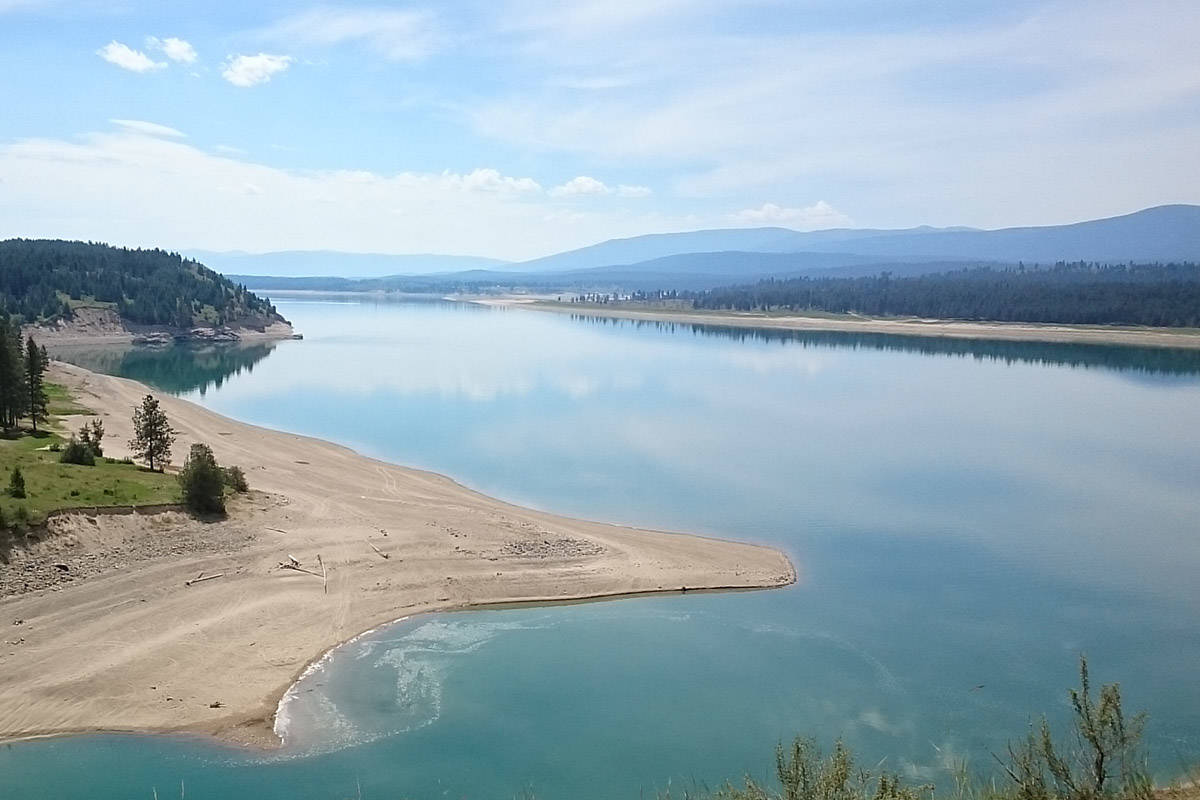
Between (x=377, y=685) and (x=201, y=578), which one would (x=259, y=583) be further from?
(x=377, y=685)

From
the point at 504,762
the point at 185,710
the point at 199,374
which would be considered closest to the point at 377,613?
the point at 185,710

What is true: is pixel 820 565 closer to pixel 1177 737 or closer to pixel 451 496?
pixel 1177 737

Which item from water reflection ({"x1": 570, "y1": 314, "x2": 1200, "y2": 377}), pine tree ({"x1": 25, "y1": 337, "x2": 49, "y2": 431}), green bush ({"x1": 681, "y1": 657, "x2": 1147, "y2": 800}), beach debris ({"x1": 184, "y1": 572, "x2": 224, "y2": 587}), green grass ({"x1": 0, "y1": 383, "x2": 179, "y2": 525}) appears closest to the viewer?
green bush ({"x1": 681, "y1": 657, "x2": 1147, "y2": 800})

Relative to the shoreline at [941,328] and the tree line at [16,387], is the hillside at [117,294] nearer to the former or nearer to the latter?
the tree line at [16,387]

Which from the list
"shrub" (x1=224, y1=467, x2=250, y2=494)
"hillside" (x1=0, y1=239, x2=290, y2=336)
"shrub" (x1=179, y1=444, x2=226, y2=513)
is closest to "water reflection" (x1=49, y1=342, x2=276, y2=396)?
"hillside" (x1=0, y1=239, x2=290, y2=336)

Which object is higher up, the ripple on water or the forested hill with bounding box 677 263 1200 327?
the forested hill with bounding box 677 263 1200 327

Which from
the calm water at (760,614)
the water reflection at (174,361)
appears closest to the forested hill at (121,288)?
the water reflection at (174,361)

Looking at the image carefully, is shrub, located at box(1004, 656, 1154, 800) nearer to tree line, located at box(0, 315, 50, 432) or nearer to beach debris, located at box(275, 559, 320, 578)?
beach debris, located at box(275, 559, 320, 578)
